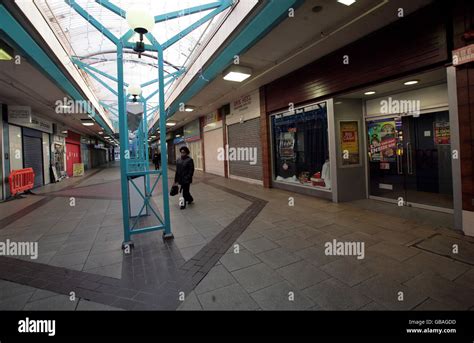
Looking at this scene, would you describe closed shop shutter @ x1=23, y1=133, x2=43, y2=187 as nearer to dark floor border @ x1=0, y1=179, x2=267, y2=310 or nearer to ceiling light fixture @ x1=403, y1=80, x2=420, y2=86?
dark floor border @ x1=0, y1=179, x2=267, y2=310

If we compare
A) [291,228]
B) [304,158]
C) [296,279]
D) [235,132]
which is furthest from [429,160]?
[235,132]

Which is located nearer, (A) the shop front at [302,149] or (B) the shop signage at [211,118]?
(A) the shop front at [302,149]

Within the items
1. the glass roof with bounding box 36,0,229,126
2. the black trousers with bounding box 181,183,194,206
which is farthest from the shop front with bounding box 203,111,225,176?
the black trousers with bounding box 181,183,194,206

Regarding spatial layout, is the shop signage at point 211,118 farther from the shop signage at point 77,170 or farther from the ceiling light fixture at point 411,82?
the shop signage at point 77,170

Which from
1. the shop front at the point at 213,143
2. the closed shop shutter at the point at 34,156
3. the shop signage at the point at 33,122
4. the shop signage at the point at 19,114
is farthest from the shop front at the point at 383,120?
the closed shop shutter at the point at 34,156

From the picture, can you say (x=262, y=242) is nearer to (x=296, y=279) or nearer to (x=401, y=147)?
(x=296, y=279)

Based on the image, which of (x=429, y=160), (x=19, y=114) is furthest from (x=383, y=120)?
(x=19, y=114)

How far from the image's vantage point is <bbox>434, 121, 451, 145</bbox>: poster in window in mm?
5191

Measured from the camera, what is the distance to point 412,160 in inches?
230

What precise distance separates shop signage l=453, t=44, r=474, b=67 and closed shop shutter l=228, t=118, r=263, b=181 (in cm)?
641

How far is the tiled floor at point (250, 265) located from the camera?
7.47 ft

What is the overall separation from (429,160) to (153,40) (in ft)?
22.0

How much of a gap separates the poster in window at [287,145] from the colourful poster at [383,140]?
93.6 inches

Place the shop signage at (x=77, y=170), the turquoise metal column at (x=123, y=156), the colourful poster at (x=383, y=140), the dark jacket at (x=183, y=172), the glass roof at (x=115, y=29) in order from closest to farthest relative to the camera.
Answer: the turquoise metal column at (x=123, y=156) → the glass roof at (x=115, y=29) → the colourful poster at (x=383, y=140) → the dark jacket at (x=183, y=172) → the shop signage at (x=77, y=170)
